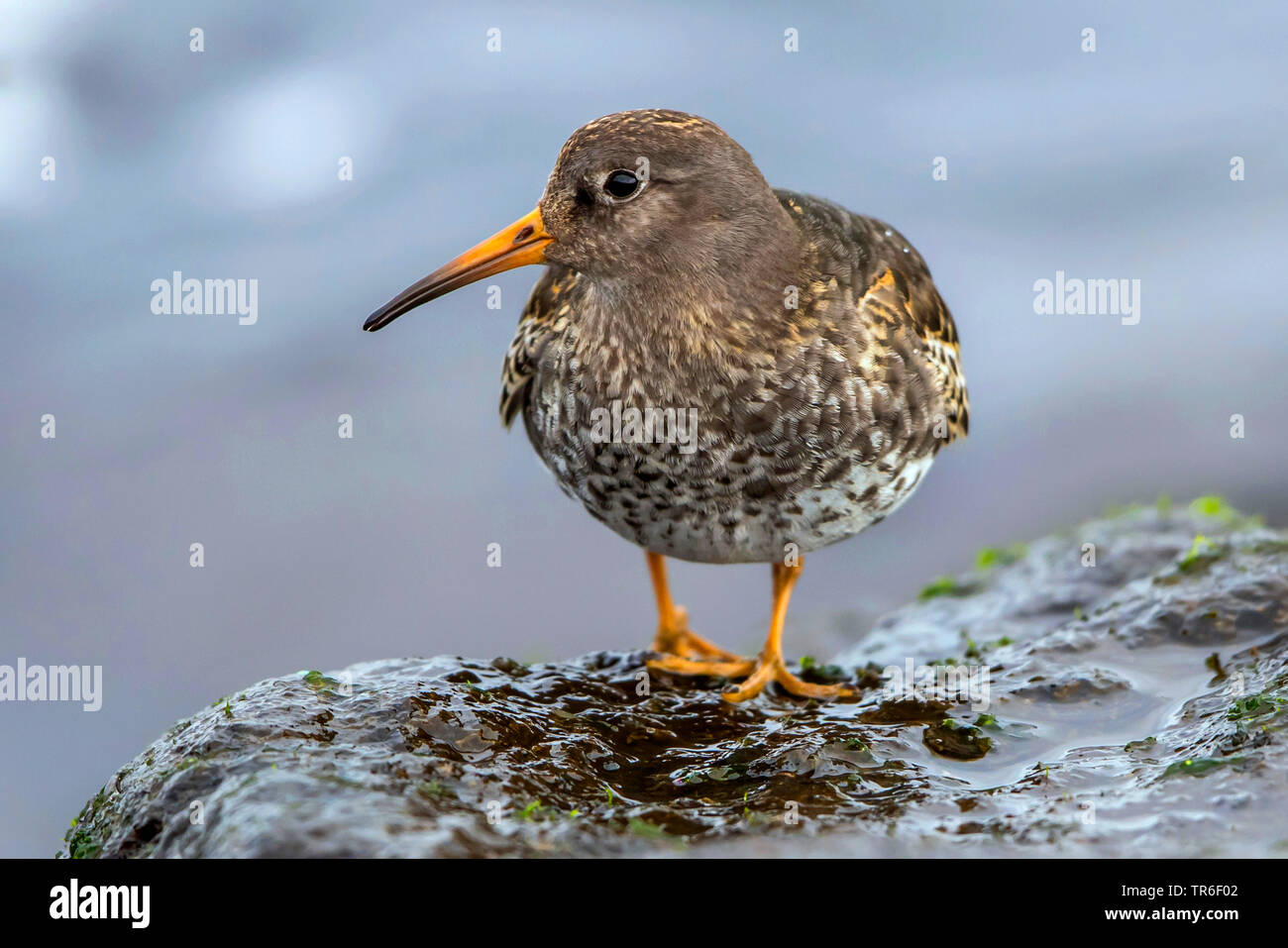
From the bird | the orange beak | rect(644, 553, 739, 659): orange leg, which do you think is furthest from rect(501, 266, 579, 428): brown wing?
rect(644, 553, 739, 659): orange leg

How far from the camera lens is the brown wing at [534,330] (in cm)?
611

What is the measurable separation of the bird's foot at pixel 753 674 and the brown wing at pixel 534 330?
1653mm

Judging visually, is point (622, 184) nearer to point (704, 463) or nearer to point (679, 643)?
point (704, 463)

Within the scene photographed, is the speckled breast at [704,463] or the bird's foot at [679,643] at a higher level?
the speckled breast at [704,463]

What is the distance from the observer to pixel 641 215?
5.54 m

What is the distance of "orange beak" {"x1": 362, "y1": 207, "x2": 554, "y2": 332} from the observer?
561 centimetres

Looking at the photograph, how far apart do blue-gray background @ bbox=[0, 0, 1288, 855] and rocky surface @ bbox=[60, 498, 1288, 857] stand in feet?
14.0

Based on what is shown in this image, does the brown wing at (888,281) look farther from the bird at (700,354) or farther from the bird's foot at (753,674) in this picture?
the bird's foot at (753,674)


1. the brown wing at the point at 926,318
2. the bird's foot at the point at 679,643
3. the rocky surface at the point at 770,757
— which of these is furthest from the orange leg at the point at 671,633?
the brown wing at the point at 926,318

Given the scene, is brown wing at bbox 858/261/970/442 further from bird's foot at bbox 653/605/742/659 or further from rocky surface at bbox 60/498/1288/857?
bird's foot at bbox 653/605/742/659

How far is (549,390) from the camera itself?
5949 millimetres

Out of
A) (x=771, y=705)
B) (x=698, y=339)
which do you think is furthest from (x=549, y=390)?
(x=771, y=705)

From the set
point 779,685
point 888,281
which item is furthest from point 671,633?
point 888,281
